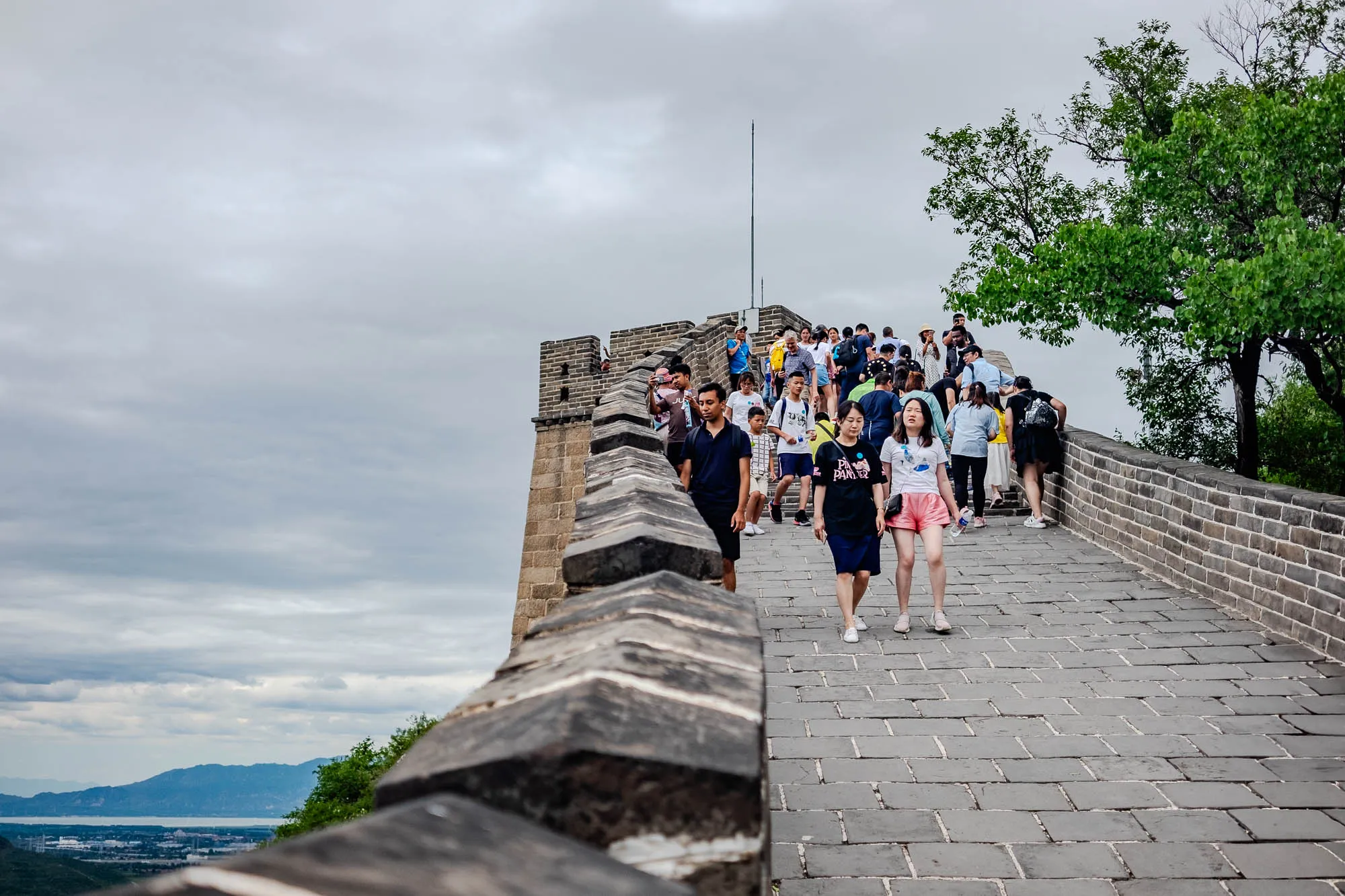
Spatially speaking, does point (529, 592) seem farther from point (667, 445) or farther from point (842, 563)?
point (842, 563)

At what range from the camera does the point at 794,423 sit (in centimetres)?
1404

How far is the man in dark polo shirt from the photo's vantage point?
8.51 metres

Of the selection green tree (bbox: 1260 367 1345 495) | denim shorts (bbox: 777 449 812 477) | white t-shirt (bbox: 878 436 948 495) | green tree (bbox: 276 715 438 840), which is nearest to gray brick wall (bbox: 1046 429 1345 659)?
white t-shirt (bbox: 878 436 948 495)

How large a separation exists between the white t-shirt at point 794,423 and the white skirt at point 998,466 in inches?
98.8

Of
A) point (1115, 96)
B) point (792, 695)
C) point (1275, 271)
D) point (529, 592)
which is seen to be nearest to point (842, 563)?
point (792, 695)

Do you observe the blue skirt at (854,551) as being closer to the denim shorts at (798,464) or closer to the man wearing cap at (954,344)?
the denim shorts at (798,464)

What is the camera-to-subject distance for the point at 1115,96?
1072 inches

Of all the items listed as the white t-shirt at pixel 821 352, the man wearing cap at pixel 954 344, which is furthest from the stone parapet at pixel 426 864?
the white t-shirt at pixel 821 352

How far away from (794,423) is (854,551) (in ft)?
18.5

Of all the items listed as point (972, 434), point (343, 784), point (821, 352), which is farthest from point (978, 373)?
point (343, 784)

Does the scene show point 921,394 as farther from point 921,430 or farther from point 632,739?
point 632,739

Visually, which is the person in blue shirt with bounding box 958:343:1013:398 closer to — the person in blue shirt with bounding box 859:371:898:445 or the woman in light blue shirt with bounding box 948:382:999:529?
the woman in light blue shirt with bounding box 948:382:999:529

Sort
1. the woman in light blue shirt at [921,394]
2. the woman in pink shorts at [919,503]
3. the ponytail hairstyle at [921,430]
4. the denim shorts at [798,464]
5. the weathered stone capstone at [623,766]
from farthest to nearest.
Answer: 1. the denim shorts at [798,464]
2. the woman in light blue shirt at [921,394]
3. the ponytail hairstyle at [921,430]
4. the woman in pink shorts at [919,503]
5. the weathered stone capstone at [623,766]

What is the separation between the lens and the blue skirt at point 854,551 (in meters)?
8.48
